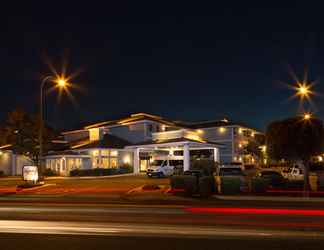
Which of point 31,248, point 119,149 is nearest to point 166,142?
point 119,149

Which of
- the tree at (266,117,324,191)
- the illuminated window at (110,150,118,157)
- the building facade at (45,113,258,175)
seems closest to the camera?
the tree at (266,117,324,191)

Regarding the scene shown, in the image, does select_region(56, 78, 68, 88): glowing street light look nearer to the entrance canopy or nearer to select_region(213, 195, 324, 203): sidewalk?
select_region(213, 195, 324, 203): sidewalk

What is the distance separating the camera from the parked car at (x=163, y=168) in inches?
1699

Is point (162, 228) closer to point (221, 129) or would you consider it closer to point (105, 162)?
point (105, 162)

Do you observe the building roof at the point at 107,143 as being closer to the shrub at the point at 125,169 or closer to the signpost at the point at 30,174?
the shrub at the point at 125,169

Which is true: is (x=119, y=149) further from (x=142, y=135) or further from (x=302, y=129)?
(x=302, y=129)

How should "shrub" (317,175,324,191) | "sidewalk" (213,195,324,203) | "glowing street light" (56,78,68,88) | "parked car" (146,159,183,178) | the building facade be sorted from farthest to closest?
the building facade
"parked car" (146,159,183,178)
"glowing street light" (56,78,68,88)
"shrub" (317,175,324,191)
"sidewalk" (213,195,324,203)

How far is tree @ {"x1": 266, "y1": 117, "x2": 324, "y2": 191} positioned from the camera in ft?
82.6

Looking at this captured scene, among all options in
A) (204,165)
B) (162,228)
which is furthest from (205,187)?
(204,165)

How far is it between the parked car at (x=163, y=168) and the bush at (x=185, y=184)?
→ 54.4 ft

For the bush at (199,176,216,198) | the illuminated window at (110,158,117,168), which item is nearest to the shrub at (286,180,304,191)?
the bush at (199,176,216,198)

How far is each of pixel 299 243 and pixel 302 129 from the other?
51.1 feet

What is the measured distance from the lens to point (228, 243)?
1057 centimetres

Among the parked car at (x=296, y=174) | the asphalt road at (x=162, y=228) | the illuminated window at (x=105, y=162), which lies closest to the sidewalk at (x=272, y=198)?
the asphalt road at (x=162, y=228)
